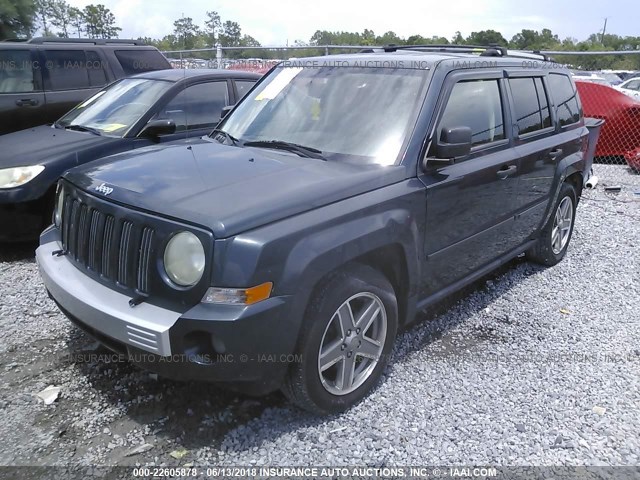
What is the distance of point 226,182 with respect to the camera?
278cm

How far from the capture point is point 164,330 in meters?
2.34

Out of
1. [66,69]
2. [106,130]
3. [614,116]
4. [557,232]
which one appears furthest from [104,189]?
[614,116]

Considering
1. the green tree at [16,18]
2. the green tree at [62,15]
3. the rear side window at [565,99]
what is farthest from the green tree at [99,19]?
the rear side window at [565,99]

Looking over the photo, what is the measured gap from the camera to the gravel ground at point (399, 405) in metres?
2.69

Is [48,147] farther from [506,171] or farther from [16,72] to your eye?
[506,171]

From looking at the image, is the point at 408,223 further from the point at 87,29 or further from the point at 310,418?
the point at 87,29

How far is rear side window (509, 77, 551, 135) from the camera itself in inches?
166

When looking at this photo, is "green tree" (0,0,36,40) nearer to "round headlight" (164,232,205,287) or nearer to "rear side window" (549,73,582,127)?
"rear side window" (549,73,582,127)

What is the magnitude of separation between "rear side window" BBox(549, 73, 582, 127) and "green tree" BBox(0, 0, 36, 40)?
1202 centimetres

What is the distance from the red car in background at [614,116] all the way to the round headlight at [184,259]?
32.0ft

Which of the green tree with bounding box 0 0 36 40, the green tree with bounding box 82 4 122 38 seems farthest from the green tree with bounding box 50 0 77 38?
the green tree with bounding box 0 0 36 40

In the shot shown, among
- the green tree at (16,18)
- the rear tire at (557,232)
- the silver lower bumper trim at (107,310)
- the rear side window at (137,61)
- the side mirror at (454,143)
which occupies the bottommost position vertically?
the rear tire at (557,232)

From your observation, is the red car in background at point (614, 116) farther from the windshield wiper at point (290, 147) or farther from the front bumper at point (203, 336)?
the front bumper at point (203, 336)

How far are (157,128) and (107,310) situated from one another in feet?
10.6
